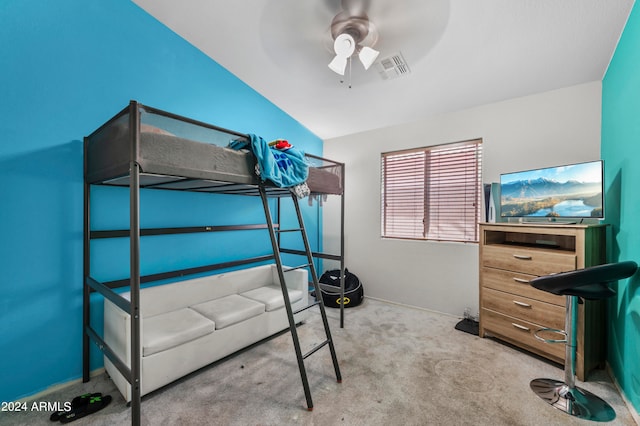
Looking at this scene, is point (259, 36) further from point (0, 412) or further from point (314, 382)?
point (0, 412)

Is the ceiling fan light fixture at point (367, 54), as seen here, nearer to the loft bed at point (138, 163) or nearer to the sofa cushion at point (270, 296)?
the loft bed at point (138, 163)

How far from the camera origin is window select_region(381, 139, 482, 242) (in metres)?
3.14

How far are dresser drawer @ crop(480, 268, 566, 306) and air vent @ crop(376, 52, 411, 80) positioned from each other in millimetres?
2099

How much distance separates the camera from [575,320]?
6.08 ft

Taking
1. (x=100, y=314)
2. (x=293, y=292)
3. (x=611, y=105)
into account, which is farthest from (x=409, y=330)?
(x=100, y=314)

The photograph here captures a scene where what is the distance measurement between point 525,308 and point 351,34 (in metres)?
2.73

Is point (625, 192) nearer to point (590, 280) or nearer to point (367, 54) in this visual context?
point (590, 280)

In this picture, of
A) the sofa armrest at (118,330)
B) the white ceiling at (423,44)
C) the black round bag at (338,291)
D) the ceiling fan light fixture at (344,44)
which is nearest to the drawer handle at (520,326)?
the black round bag at (338,291)

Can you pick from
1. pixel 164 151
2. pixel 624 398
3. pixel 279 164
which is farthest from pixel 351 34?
pixel 624 398

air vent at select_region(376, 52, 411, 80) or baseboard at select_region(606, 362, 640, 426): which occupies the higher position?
air vent at select_region(376, 52, 411, 80)

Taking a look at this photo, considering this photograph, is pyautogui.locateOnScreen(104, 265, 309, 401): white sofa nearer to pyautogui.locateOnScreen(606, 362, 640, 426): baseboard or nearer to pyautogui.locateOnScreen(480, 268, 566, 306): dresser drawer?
pyautogui.locateOnScreen(480, 268, 566, 306): dresser drawer

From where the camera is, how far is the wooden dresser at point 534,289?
206 centimetres

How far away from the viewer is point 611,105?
2152 mm

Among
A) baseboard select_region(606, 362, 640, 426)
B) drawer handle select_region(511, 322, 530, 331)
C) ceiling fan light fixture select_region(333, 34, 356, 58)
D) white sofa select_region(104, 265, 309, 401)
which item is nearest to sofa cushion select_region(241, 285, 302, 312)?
→ white sofa select_region(104, 265, 309, 401)
